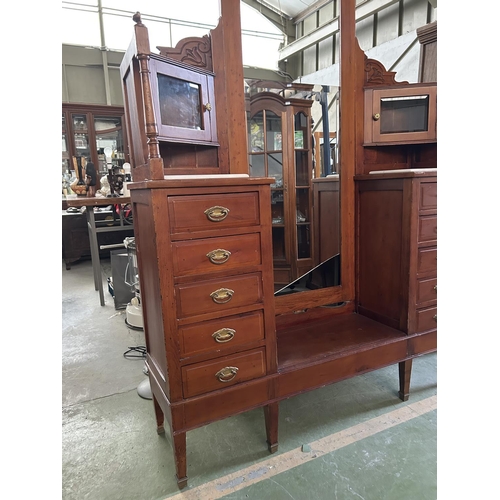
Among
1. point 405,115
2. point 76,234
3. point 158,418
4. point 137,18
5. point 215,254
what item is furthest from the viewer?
point 76,234

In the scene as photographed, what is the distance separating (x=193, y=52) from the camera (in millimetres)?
1479

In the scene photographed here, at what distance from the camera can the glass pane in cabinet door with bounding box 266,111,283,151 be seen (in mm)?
1663

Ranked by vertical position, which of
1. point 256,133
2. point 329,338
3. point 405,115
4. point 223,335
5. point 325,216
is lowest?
point 329,338

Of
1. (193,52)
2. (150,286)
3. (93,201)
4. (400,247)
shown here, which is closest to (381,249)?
(400,247)

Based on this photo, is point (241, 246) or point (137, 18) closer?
point (137, 18)

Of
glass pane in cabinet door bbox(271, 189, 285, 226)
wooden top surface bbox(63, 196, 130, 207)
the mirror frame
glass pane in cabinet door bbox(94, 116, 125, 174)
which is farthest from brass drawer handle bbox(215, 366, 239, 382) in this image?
glass pane in cabinet door bbox(94, 116, 125, 174)

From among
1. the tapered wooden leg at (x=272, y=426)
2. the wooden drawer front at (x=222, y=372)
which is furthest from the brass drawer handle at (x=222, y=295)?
the tapered wooden leg at (x=272, y=426)

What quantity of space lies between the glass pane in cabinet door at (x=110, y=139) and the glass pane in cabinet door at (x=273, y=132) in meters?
4.62

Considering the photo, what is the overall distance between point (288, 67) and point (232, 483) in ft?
6.45

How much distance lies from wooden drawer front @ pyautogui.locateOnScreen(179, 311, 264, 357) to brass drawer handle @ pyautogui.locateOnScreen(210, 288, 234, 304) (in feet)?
0.23

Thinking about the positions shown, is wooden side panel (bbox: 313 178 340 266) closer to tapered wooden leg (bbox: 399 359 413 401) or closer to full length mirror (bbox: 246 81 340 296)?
full length mirror (bbox: 246 81 340 296)

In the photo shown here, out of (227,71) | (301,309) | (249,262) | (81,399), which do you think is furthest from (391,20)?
(81,399)

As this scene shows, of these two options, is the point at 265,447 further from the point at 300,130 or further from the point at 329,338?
the point at 300,130

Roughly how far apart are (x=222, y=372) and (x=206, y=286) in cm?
34
